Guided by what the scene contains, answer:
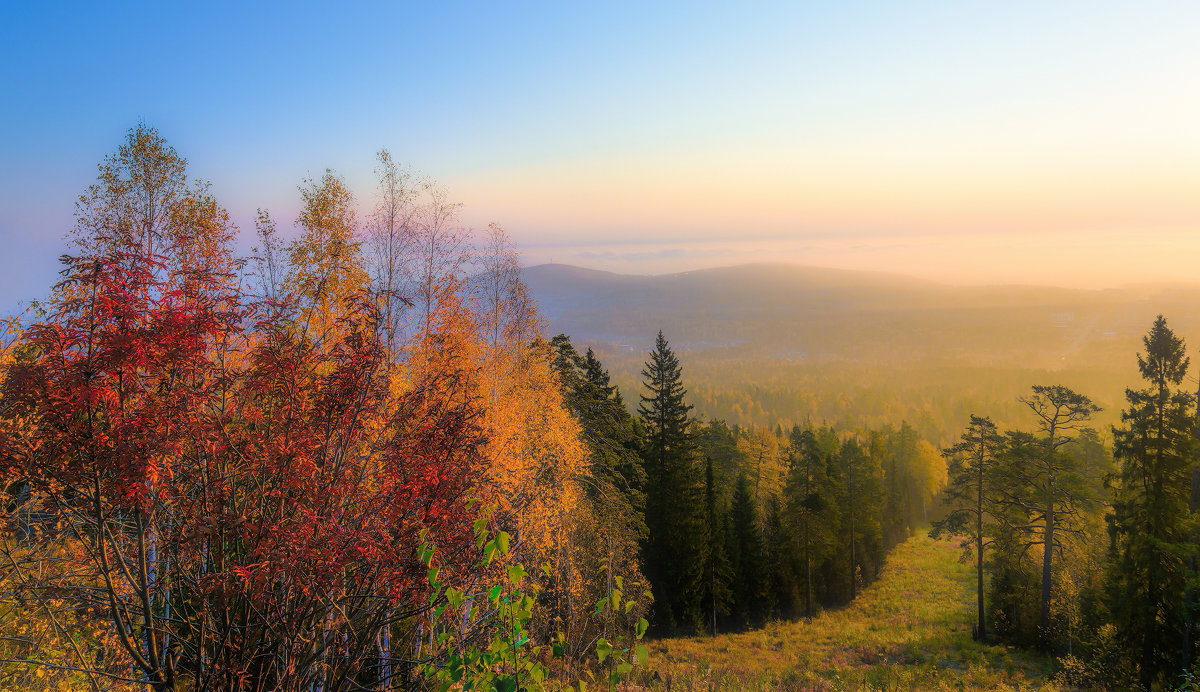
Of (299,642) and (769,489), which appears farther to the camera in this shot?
(769,489)

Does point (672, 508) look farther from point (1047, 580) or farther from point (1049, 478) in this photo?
point (1049, 478)

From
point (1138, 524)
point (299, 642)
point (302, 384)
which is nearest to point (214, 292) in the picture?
point (302, 384)

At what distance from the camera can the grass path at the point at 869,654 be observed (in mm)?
20094

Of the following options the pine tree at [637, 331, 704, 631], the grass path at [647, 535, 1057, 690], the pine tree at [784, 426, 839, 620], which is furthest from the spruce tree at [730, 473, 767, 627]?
the pine tree at [637, 331, 704, 631]

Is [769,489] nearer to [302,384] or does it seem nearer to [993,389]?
[302,384]

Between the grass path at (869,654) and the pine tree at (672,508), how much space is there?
1927 mm

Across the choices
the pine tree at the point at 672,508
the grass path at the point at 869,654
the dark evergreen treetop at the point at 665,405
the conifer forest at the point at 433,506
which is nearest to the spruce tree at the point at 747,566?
the conifer forest at the point at 433,506

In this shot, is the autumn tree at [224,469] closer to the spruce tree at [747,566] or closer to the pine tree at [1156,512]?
the pine tree at [1156,512]

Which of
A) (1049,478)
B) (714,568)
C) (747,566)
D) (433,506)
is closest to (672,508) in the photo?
(714,568)

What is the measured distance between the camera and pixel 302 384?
482cm

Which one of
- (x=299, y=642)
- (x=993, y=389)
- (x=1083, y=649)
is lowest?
(x=993, y=389)

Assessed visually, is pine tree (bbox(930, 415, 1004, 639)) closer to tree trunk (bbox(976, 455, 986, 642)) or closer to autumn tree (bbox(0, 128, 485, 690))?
tree trunk (bbox(976, 455, 986, 642))

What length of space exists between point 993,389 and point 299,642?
21803 cm

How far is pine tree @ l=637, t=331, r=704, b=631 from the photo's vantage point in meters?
30.3
